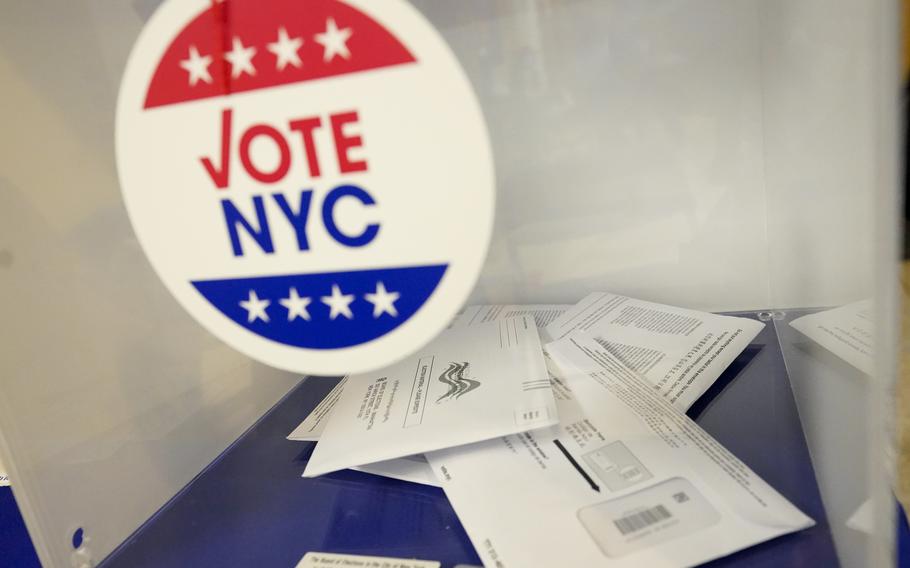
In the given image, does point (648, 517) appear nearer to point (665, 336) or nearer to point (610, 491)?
point (610, 491)

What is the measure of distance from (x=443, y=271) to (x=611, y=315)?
1.03 ft

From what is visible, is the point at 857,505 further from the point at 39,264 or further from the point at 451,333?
the point at 39,264

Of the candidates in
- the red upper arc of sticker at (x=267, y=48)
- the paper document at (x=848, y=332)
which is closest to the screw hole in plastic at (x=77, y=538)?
the red upper arc of sticker at (x=267, y=48)

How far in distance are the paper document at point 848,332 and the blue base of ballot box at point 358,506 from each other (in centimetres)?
8

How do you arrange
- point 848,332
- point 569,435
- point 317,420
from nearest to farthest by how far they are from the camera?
point 848,332 < point 569,435 < point 317,420

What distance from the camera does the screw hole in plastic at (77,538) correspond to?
0.47m

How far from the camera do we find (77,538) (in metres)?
0.48

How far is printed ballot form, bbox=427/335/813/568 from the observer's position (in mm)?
374

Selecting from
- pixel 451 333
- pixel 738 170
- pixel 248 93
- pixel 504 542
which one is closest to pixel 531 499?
pixel 504 542

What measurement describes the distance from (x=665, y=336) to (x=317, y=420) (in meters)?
0.32

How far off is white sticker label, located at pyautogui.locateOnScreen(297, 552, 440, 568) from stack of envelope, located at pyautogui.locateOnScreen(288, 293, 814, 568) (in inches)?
1.6

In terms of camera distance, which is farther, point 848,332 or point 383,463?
point 383,463

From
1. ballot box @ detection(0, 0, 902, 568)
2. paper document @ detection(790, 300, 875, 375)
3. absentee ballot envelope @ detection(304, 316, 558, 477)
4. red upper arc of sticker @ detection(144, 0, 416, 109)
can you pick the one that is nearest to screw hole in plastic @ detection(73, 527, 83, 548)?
ballot box @ detection(0, 0, 902, 568)

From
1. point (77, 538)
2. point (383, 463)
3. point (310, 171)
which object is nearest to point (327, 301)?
point (310, 171)
